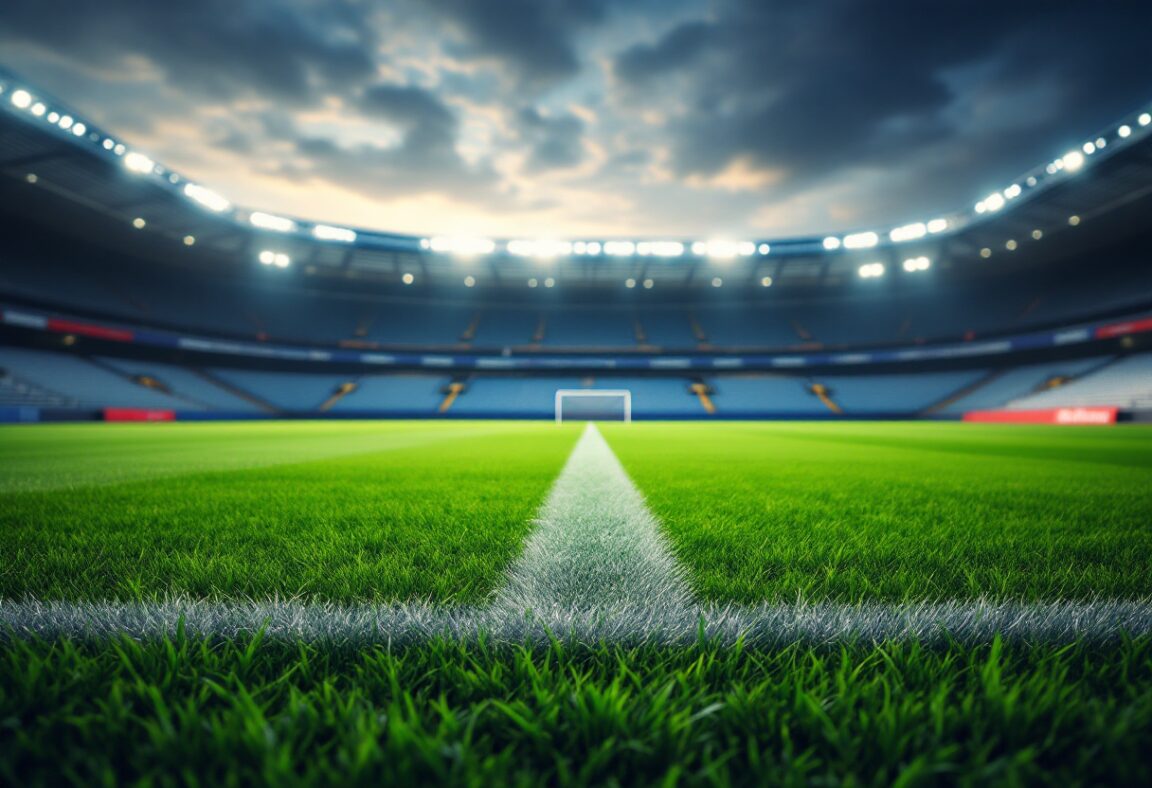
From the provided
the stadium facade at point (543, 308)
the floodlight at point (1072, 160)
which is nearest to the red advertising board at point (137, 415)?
the stadium facade at point (543, 308)

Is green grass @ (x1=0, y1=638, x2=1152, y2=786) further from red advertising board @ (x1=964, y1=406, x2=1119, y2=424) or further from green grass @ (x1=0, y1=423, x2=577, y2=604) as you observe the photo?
red advertising board @ (x1=964, y1=406, x2=1119, y2=424)

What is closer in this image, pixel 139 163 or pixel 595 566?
pixel 595 566

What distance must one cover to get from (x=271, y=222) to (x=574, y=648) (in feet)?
95.8

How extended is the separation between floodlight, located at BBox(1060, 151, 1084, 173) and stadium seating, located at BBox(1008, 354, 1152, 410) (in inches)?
344

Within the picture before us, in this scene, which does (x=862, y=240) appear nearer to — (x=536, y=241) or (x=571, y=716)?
(x=536, y=241)

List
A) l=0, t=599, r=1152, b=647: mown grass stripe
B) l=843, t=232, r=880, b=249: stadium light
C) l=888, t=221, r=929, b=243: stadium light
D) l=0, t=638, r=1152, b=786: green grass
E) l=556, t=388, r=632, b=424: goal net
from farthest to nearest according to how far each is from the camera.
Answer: l=556, t=388, r=632, b=424: goal net, l=843, t=232, r=880, b=249: stadium light, l=888, t=221, r=929, b=243: stadium light, l=0, t=599, r=1152, b=647: mown grass stripe, l=0, t=638, r=1152, b=786: green grass

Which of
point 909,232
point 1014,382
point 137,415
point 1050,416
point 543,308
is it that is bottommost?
point 1050,416

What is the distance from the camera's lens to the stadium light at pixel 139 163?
17.5 m

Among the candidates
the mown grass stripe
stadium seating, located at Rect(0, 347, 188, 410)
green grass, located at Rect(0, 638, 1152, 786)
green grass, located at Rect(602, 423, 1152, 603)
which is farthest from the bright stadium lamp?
green grass, located at Rect(0, 638, 1152, 786)

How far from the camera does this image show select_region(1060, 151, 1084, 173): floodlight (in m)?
17.1

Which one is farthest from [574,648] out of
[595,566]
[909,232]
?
[909,232]

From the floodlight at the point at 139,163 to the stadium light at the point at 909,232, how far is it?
32.7 meters

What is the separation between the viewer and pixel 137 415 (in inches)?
729

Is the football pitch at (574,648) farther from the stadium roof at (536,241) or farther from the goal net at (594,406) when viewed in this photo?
the goal net at (594,406)
